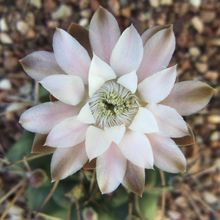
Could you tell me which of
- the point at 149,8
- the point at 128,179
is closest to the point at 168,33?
the point at 128,179

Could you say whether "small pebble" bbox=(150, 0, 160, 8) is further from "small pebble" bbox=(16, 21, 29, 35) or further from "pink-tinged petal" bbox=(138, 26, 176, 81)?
"pink-tinged petal" bbox=(138, 26, 176, 81)

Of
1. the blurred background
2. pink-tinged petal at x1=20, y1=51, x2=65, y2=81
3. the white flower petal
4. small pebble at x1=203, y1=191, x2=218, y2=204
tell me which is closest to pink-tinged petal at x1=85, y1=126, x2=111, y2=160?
the white flower petal

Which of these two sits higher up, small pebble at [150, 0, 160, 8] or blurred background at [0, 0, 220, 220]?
small pebble at [150, 0, 160, 8]

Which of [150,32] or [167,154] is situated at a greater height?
[150,32]

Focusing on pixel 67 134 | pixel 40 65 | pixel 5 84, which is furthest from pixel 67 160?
pixel 5 84

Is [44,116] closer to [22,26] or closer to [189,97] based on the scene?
[189,97]
